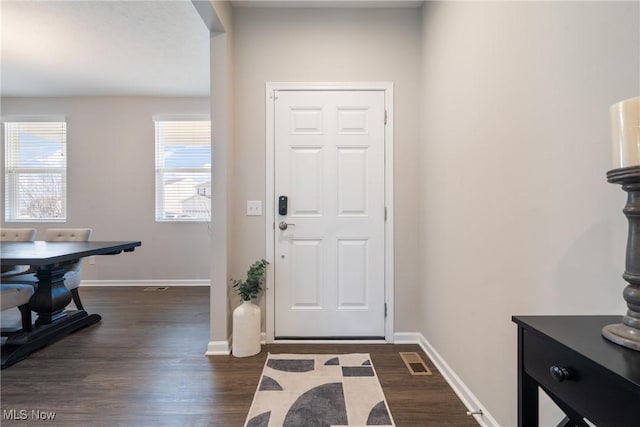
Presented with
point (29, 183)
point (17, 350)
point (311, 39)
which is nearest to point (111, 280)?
point (29, 183)

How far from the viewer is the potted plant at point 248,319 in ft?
7.16

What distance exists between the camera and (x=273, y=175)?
2406 mm

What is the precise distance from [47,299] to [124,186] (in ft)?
6.84

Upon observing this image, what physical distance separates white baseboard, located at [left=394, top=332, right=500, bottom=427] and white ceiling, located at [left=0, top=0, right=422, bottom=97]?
267cm

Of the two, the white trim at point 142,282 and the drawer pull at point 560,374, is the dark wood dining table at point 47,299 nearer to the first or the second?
the white trim at point 142,282

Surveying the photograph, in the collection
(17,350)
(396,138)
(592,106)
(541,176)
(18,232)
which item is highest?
(396,138)

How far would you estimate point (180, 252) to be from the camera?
429cm

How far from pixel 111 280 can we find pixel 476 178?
484cm

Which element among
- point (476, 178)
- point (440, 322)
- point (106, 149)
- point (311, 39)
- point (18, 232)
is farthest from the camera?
point (106, 149)

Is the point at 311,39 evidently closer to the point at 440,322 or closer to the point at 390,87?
the point at 390,87

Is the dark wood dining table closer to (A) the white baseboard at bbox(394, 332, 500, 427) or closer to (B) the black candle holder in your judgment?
(A) the white baseboard at bbox(394, 332, 500, 427)

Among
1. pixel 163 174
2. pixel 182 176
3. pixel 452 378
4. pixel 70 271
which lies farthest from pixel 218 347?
pixel 163 174

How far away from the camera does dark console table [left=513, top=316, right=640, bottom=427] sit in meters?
0.52

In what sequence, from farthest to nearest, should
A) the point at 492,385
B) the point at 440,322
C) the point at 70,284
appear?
the point at 70,284 < the point at 440,322 < the point at 492,385
